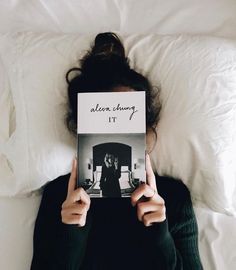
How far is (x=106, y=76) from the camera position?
90cm

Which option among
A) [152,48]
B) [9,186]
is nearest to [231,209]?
[152,48]

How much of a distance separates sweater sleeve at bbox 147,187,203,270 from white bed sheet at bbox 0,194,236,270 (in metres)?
0.06

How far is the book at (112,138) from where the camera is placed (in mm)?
809

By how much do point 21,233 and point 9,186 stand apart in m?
0.12

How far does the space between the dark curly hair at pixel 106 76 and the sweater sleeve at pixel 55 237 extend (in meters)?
0.17

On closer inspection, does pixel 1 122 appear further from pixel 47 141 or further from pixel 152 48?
pixel 152 48

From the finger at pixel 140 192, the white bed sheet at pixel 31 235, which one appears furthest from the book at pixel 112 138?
the white bed sheet at pixel 31 235

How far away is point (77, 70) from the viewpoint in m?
0.98

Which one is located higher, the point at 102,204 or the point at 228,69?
the point at 228,69

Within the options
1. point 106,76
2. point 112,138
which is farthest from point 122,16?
point 112,138

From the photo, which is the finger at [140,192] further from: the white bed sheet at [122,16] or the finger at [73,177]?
the white bed sheet at [122,16]

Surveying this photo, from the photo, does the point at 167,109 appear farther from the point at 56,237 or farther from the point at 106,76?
the point at 56,237

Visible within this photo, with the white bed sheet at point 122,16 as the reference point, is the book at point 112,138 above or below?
below

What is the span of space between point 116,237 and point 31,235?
0.73 feet
